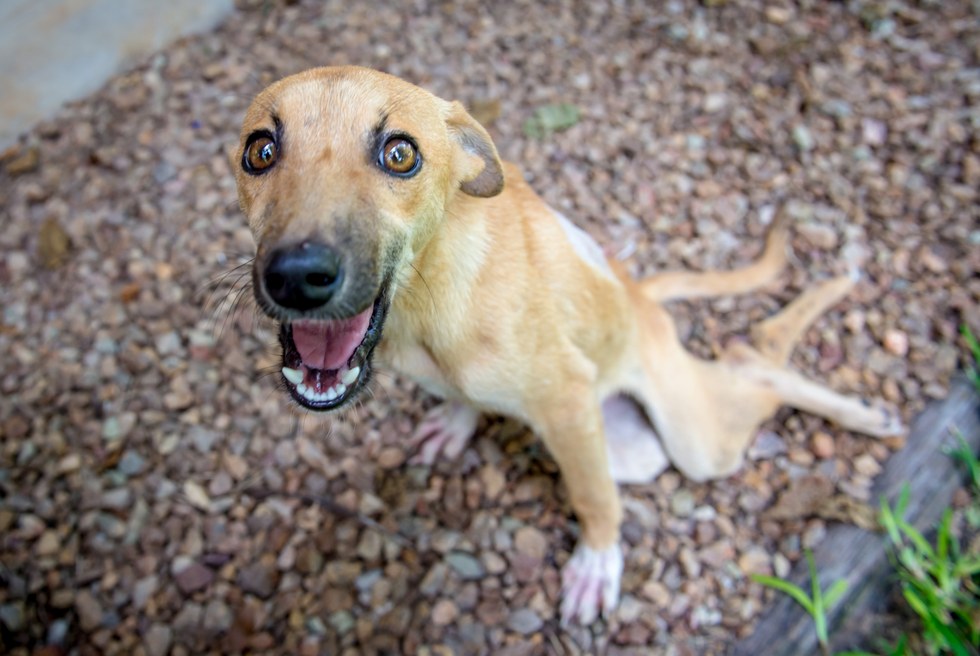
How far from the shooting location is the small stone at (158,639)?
3.81 m

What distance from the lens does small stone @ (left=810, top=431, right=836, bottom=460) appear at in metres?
4.41

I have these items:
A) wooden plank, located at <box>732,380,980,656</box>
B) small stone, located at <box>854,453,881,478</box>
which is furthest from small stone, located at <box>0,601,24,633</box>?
small stone, located at <box>854,453,881,478</box>

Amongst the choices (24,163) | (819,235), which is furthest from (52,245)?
(819,235)

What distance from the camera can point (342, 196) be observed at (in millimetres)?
2309

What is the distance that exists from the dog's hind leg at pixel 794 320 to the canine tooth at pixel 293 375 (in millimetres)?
2971

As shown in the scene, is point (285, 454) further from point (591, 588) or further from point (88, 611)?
point (591, 588)

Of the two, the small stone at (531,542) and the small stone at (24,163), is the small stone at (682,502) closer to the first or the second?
the small stone at (531,542)

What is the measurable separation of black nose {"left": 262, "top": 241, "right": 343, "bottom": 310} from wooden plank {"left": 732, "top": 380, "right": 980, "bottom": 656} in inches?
123

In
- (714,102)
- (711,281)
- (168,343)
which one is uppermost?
(714,102)

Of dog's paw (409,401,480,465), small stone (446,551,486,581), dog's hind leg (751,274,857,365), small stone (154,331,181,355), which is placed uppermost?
dog's hind leg (751,274,857,365)

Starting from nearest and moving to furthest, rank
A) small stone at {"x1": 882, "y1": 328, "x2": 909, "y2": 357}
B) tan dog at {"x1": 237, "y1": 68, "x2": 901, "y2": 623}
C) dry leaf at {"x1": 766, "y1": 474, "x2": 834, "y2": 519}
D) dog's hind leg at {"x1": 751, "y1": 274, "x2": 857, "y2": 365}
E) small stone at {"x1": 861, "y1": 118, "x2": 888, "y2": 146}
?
tan dog at {"x1": 237, "y1": 68, "x2": 901, "y2": 623}
dry leaf at {"x1": 766, "y1": 474, "x2": 834, "y2": 519}
dog's hind leg at {"x1": 751, "y1": 274, "x2": 857, "y2": 365}
small stone at {"x1": 882, "y1": 328, "x2": 909, "y2": 357}
small stone at {"x1": 861, "y1": 118, "x2": 888, "y2": 146}

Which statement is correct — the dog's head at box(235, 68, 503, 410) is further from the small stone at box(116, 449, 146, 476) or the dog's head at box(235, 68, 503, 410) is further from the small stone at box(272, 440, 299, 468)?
the small stone at box(116, 449, 146, 476)

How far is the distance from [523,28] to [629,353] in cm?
335

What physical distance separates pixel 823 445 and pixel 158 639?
3943mm
